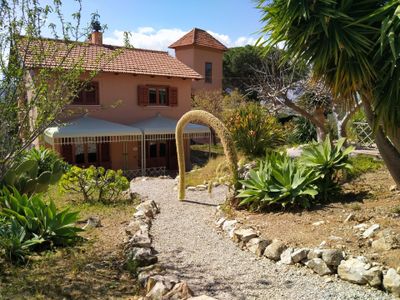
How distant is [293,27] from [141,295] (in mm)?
5469

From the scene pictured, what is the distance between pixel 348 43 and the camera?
674cm

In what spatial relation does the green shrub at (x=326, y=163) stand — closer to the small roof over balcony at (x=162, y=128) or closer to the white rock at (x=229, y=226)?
the white rock at (x=229, y=226)

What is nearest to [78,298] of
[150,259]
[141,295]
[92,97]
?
[141,295]

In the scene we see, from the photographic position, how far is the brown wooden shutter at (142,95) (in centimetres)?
2367

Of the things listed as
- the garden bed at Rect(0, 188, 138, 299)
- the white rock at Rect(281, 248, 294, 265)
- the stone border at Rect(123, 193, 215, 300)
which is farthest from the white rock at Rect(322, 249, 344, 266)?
the garden bed at Rect(0, 188, 138, 299)

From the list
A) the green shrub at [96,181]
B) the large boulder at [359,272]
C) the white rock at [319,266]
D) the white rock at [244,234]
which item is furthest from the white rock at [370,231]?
the green shrub at [96,181]

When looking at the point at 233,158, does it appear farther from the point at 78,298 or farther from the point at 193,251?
the point at 78,298

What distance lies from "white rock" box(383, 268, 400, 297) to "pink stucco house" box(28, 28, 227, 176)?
649 inches

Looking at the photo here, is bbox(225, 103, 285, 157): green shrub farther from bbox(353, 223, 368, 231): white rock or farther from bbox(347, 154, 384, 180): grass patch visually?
bbox(353, 223, 368, 231): white rock

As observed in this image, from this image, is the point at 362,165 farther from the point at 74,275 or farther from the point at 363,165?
the point at 74,275

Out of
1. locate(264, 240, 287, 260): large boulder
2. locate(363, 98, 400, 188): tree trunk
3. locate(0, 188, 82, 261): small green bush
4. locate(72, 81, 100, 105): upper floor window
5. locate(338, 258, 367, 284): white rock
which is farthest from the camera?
locate(72, 81, 100, 105): upper floor window

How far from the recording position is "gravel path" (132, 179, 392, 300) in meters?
5.86

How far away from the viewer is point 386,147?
827 centimetres

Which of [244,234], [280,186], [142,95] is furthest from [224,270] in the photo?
[142,95]
